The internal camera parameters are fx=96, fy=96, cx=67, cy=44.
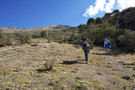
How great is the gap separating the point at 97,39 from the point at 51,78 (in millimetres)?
11755

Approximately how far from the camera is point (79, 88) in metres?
3.08

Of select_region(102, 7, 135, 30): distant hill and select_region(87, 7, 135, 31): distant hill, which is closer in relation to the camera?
select_region(102, 7, 135, 30): distant hill

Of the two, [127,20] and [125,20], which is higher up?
[125,20]

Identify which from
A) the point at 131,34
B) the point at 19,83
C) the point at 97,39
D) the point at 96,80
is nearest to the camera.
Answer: the point at 19,83

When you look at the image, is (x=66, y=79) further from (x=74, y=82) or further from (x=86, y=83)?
(x=86, y=83)

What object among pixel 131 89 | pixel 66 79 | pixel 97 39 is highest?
pixel 97 39

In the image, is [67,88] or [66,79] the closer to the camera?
[67,88]

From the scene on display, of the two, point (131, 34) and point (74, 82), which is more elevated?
point (131, 34)

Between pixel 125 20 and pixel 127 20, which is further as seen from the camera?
pixel 125 20

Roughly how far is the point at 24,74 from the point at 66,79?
5.87ft

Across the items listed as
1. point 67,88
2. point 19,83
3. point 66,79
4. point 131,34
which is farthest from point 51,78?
point 131,34

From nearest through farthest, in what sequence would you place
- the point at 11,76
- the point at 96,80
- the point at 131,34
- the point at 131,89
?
1. the point at 131,89
2. the point at 96,80
3. the point at 11,76
4. the point at 131,34

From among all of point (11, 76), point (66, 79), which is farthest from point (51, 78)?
point (11, 76)

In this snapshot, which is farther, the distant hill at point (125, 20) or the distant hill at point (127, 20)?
the distant hill at point (125, 20)
